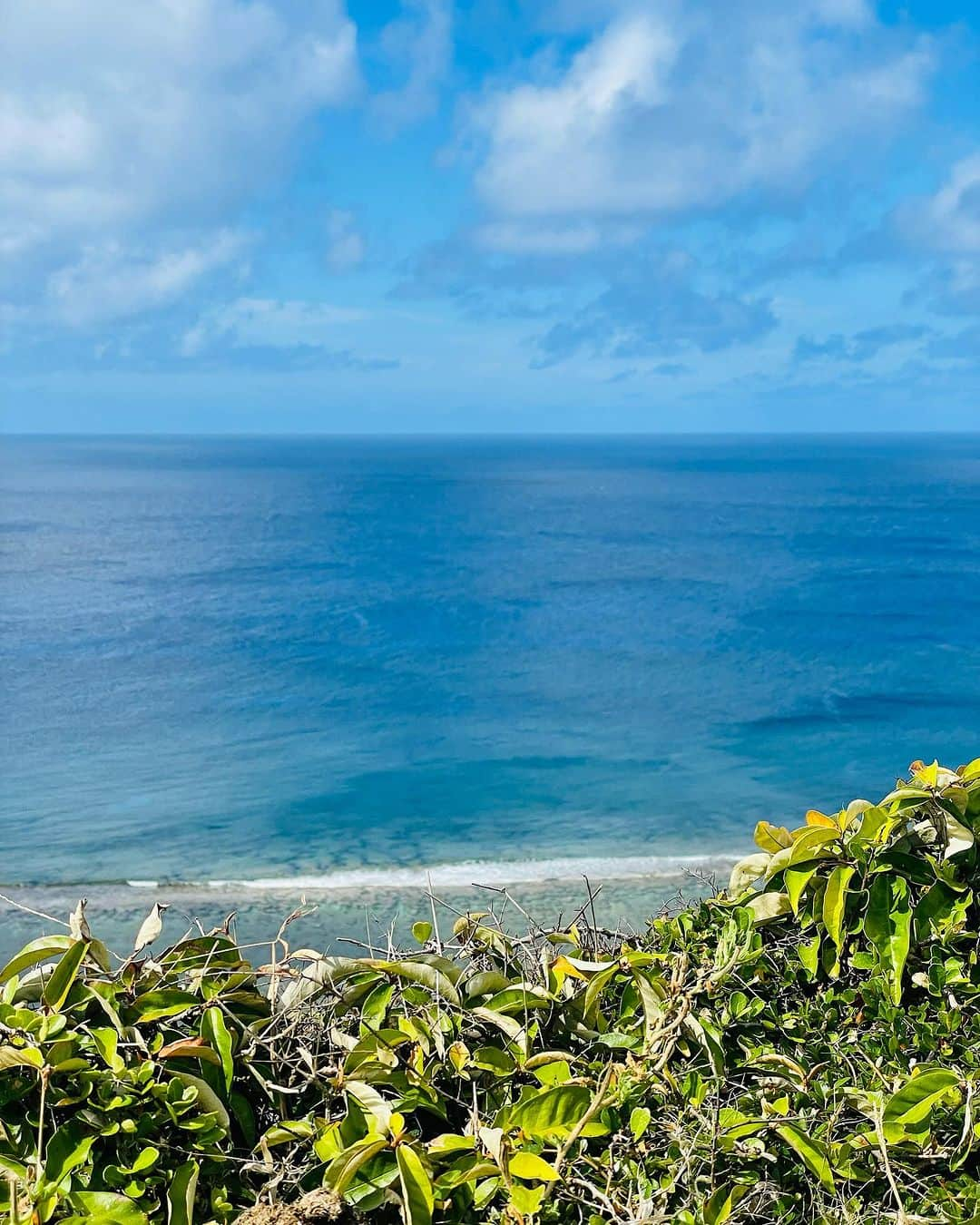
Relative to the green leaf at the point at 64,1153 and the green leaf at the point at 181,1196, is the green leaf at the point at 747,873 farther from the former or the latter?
the green leaf at the point at 64,1153

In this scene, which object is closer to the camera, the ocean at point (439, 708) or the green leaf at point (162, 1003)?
the green leaf at point (162, 1003)

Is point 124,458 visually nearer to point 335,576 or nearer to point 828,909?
point 335,576

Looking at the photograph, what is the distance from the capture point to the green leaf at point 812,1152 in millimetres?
2215

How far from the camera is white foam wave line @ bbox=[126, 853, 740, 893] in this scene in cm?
1425

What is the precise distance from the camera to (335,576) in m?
49.2

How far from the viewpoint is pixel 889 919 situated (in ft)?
8.52

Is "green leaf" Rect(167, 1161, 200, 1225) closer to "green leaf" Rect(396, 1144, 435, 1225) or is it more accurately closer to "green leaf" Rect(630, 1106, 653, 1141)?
"green leaf" Rect(396, 1144, 435, 1225)

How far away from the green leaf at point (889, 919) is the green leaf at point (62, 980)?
1.74m

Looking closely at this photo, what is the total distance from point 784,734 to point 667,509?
209ft

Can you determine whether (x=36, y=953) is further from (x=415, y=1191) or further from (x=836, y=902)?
(x=836, y=902)

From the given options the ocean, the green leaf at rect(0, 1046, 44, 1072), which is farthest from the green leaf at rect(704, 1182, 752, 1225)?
the ocean

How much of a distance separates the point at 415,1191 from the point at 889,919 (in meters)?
1.21

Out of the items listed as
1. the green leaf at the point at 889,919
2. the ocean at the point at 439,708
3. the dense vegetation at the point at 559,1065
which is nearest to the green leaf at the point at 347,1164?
the dense vegetation at the point at 559,1065

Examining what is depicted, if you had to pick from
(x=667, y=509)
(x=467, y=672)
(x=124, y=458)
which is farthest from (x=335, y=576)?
(x=124, y=458)
